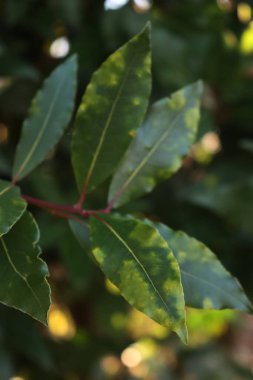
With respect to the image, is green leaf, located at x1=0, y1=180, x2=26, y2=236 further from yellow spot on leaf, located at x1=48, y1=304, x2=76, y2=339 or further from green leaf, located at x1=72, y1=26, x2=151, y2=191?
yellow spot on leaf, located at x1=48, y1=304, x2=76, y2=339

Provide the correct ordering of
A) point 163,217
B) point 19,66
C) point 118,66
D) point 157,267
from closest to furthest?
point 157,267, point 118,66, point 19,66, point 163,217

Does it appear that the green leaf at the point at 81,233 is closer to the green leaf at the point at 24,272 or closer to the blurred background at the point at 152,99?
the green leaf at the point at 24,272

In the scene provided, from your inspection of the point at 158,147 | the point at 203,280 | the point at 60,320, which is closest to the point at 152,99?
the point at 158,147

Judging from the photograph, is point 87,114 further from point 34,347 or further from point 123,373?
point 123,373

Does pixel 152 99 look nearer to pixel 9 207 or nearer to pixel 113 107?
pixel 113 107

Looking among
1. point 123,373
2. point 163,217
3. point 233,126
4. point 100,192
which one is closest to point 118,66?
point 100,192

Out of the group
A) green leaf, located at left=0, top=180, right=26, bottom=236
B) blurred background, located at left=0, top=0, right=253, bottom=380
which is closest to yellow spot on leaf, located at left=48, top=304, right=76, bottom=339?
blurred background, located at left=0, top=0, right=253, bottom=380

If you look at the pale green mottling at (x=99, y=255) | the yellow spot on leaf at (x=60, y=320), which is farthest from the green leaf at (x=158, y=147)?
the yellow spot on leaf at (x=60, y=320)
